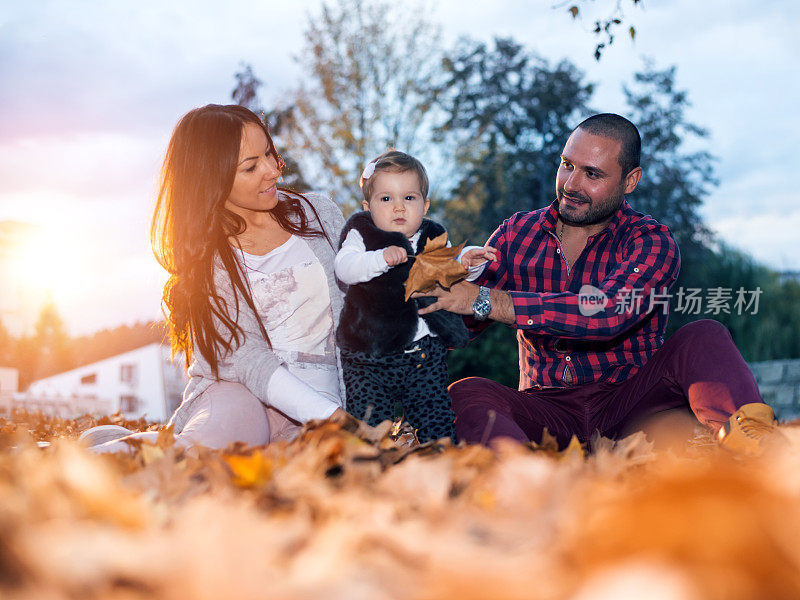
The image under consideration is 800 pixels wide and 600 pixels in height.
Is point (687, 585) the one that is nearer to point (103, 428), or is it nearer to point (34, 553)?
point (34, 553)

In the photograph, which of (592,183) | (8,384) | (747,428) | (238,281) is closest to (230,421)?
(238,281)

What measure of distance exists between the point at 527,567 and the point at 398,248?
6.14 ft

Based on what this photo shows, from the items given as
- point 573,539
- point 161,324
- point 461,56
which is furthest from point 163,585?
point 461,56

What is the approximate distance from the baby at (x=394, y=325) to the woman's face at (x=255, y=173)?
0.45 m

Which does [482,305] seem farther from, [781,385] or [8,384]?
[781,385]

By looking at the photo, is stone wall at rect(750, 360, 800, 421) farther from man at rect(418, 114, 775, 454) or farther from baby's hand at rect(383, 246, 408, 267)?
baby's hand at rect(383, 246, 408, 267)

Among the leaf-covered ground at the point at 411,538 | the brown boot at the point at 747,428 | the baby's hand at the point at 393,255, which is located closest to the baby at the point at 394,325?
the baby's hand at the point at 393,255

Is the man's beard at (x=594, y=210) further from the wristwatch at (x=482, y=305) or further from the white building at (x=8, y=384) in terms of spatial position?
the white building at (x=8, y=384)

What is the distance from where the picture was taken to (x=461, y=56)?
14938mm

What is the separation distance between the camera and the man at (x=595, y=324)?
2.69m

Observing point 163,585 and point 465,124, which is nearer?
point 163,585

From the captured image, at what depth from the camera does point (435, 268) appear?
2.71 m

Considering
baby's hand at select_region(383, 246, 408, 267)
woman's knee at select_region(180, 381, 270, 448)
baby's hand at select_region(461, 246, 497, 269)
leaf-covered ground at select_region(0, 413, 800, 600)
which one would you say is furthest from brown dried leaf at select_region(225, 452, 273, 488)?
baby's hand at select_region(461, 246, 497, 269)

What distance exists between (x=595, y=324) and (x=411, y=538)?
2106 millimetres
